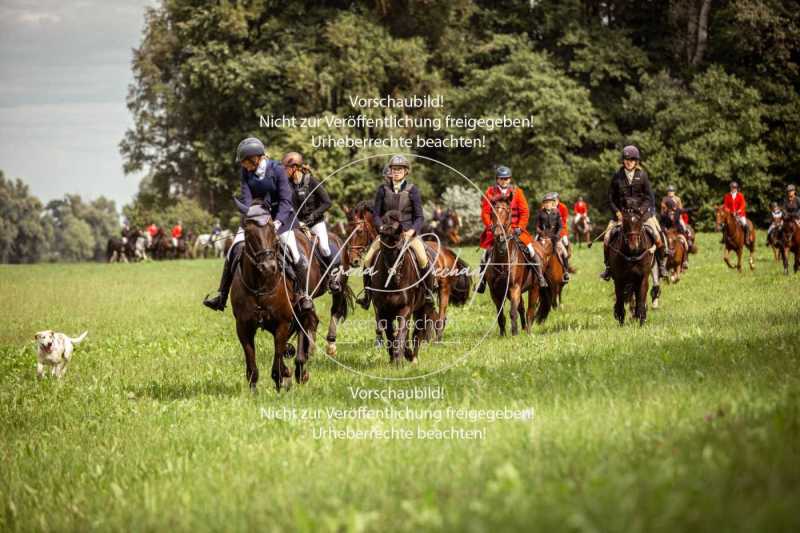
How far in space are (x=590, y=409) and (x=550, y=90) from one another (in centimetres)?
4531

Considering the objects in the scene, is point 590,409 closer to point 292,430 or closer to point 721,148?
point 292,430

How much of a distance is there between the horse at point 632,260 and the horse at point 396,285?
4.57m

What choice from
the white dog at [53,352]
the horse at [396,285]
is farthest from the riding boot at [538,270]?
the white dog at [53,352]

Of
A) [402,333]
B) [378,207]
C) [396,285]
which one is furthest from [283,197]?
[402,333]

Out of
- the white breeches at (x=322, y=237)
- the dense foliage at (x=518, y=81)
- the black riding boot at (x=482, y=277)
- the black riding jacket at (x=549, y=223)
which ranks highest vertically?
the dense foliage at (x=518, y=81)

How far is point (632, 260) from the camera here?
52.3ft

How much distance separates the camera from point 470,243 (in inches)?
1607

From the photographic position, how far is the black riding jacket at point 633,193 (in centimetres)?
1605

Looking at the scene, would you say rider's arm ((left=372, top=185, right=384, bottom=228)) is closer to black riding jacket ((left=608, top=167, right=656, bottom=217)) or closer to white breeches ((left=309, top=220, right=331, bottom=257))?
white breeches ((left=309, top=220, right=331, bottom=257))

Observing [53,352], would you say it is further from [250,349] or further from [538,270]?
[538,270]

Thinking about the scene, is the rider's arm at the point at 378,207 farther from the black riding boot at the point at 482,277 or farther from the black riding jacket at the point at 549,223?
the black riding jacket at the point at 549,223

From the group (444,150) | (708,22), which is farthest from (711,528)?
(708,22)

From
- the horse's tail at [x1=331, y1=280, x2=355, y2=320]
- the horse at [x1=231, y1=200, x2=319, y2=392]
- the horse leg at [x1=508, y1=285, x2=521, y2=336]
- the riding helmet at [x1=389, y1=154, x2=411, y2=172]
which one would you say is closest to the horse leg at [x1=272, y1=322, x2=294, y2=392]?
the horse at [x1=231, y1=200, x2=319, y2=392]

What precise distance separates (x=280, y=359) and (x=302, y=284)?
1.32 meters
